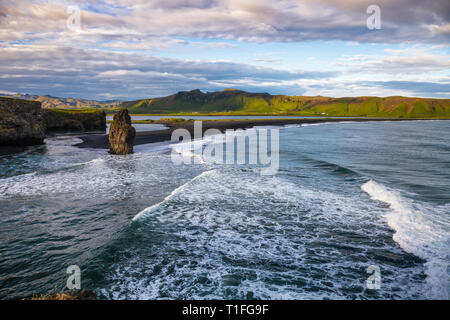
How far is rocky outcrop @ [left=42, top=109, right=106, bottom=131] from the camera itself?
193 feet

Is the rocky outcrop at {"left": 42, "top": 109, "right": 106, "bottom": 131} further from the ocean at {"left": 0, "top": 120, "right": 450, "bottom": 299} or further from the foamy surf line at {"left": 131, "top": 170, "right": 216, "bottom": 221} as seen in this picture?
the foamy surf line at {"left": 131, "top": 170, "right": 216, "bottom": 221}

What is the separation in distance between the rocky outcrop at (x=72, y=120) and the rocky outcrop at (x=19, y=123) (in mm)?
22884

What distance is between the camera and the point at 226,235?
974 centimetres

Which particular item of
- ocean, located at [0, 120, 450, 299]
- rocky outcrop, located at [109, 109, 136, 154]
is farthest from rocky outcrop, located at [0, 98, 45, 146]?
ocean, located at [0, 120, 450, 299]

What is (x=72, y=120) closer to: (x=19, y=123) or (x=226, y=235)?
(x=19, y=123)

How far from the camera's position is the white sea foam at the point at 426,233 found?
22.3 ft

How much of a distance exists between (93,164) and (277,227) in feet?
64.3

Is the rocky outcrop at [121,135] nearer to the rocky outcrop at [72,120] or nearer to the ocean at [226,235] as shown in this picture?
the ocean at [226,235]

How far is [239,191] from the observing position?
51.3 feet

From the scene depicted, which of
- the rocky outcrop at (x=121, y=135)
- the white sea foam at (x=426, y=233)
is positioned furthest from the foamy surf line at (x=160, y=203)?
the rocky outcrop at (x=121, y=135)

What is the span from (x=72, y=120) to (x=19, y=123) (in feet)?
102
